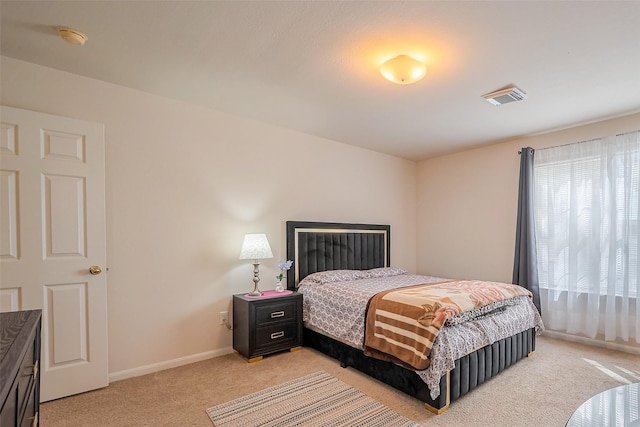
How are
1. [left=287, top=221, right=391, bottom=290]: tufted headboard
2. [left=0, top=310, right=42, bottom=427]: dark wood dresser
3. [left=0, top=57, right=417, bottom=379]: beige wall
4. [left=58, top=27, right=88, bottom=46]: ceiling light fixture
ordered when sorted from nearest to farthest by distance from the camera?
[left=0, top=310, right=42, bottom=427]: dark wood dresser < [left=58, top=27, right=88, bottom=46]: ceiling light fixture < [left=0, top=57, right=417, bottom=379]: beige wall < [left=287, top=221, right=391, bottom=290]: tufted headboard

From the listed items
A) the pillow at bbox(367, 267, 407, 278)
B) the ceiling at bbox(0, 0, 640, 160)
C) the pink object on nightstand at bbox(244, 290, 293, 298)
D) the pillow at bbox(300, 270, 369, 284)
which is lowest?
the pink object on nightstand at bbox(244, 290, 293, 298)

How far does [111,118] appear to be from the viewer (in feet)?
9.20

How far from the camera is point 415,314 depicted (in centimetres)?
249

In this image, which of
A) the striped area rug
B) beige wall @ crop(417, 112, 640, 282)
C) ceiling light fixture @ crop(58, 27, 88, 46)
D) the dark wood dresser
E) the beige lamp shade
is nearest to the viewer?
the dark wood dresser

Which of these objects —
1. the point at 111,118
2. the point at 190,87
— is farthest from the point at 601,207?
the point at 111,118

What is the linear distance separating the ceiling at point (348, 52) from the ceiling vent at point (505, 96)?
0.23 ft

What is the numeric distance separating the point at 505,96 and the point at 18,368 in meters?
3.51

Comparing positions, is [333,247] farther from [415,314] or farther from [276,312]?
[415,314]

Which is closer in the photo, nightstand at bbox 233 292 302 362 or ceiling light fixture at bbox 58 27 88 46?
ceiling light fixture at bbox 58 27 88 46

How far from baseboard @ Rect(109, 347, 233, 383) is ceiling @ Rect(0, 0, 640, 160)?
8.03 feet

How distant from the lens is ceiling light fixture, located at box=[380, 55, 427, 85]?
2.26 m

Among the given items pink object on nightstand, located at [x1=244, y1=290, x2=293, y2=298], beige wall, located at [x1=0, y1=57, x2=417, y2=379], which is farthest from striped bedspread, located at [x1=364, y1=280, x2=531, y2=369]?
beige wall, located at [x1=0, y1=57, x2=417, y2=379]

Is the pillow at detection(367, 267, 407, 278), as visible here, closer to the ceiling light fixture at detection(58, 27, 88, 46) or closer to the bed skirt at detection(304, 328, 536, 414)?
the bed skirt at detection(304, 328, 536, 414)

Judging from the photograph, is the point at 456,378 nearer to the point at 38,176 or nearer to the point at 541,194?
the point at 541,194
